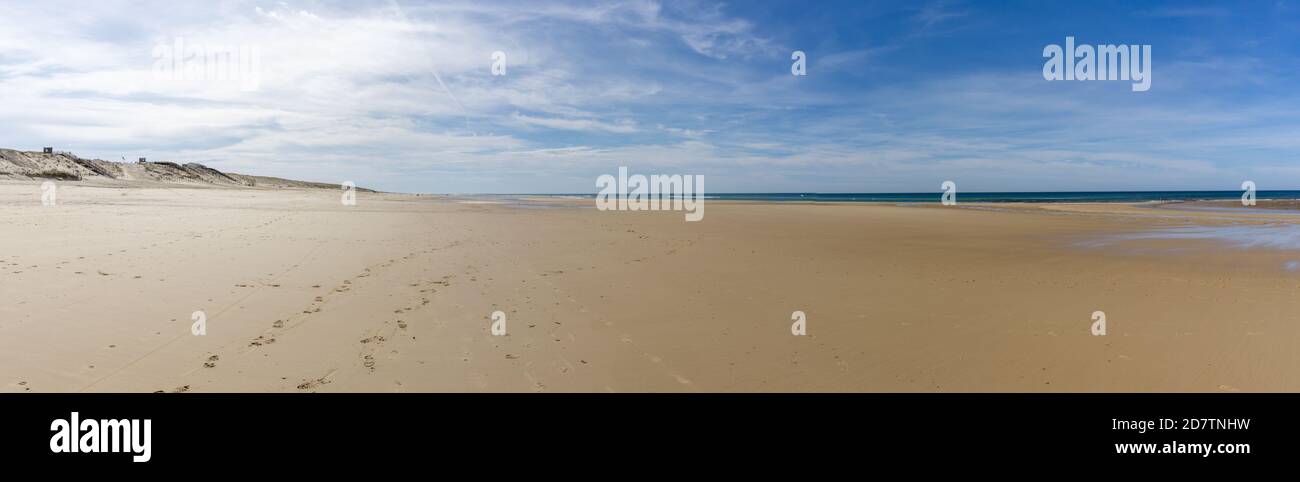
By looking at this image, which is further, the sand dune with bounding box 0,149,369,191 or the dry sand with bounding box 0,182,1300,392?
the sand dune with bounding box 0,149,369,191

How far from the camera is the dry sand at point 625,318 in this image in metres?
5.36

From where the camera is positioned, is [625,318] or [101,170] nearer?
[625,318]

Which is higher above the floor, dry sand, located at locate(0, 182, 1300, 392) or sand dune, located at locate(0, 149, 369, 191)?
sand dune, located at locate(0, 149, 369, 191)

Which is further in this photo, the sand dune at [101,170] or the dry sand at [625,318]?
the sand dune at [101,170]

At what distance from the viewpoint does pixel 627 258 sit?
518 inches

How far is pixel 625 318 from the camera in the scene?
7.60 m

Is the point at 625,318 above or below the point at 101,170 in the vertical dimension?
below

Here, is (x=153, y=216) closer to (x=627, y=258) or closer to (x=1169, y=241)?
(x=627, y=258)

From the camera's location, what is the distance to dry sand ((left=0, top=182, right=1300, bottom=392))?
5.36 metres

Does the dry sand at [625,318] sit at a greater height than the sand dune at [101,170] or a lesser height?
lesser
